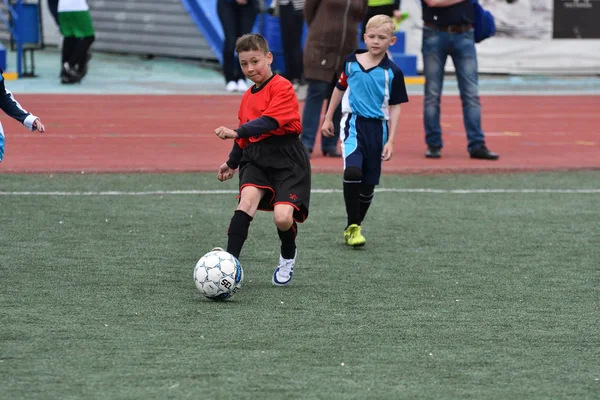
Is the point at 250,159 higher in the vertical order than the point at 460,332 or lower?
higher

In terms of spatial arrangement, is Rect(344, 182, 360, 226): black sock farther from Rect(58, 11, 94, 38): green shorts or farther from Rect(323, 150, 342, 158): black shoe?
Rect(58, 11, 94, 38): green shorts

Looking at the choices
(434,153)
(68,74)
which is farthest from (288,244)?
(68,74)

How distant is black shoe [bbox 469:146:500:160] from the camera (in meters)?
12.4

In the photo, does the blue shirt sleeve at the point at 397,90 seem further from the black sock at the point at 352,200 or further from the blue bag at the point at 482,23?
the blue bag at the point at 482,23

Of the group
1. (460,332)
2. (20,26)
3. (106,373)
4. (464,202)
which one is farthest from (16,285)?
(20,26)

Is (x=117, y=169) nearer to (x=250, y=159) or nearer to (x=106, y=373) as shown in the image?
(x=250, y=159)

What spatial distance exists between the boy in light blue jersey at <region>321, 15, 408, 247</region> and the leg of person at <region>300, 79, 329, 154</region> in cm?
367

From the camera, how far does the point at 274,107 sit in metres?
6.61

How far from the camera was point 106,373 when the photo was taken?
16.0ft

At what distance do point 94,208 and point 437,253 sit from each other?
2.98 meters

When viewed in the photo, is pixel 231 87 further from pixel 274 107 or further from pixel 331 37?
pixel 274 107

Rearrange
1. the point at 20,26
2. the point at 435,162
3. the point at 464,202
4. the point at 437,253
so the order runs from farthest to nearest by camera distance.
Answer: the point at 20,26
the point at 435,162
the point at 464,202
the point at 437,253

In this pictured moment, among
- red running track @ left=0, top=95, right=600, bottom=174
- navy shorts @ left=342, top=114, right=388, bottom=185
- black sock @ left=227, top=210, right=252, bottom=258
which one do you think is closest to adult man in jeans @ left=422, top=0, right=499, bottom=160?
red running track @ left=0, top=95, right=600, bottom=174

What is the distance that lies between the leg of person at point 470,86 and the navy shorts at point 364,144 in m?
4.07
